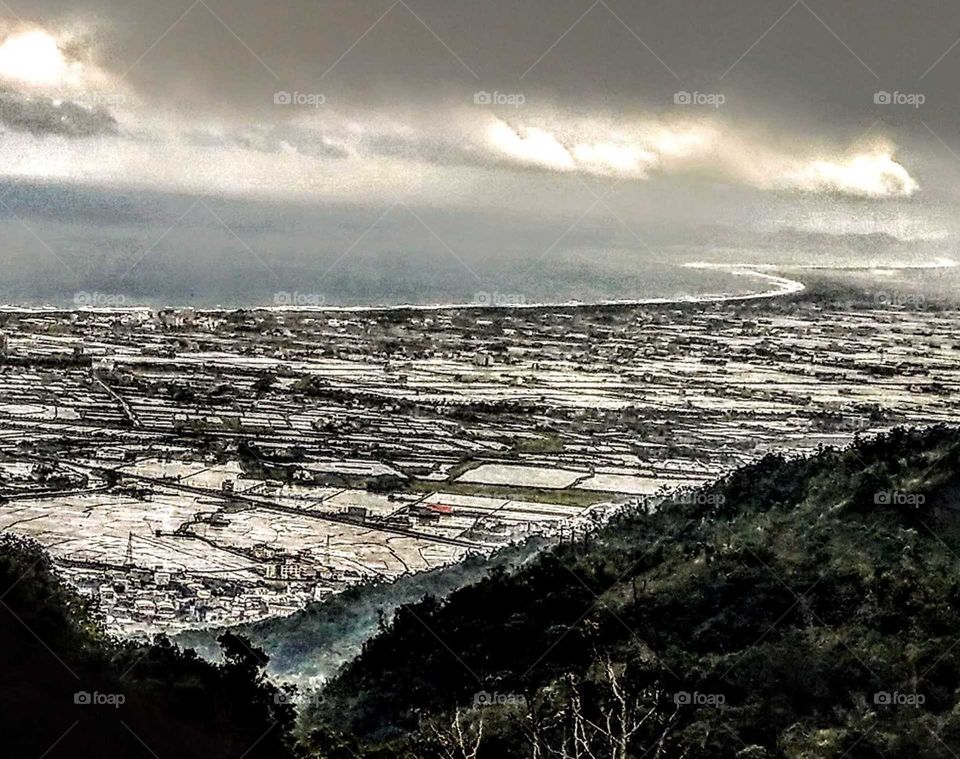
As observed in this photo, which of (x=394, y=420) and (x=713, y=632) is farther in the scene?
(x=394, y=420)

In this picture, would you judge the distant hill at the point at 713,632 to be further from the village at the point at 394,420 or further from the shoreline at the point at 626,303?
the shoreline at the point at 626,303

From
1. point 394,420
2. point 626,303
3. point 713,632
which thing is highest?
point 626,303

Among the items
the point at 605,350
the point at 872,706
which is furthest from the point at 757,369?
the point at 872,706

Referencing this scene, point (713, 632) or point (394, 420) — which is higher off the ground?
point (394, 420)

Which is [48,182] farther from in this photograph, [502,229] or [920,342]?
[920,342]

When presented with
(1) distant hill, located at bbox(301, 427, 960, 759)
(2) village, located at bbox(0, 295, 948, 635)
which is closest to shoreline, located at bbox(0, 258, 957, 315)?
(2) village, located at bbox(0, 295, 948, 635)

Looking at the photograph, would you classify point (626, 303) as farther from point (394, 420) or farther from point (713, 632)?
point (713, 632)

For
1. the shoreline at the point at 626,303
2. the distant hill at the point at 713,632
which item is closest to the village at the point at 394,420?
the shoreline at the point at 626,303

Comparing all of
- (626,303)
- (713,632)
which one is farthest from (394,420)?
(713,632)

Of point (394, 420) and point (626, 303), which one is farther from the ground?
point (626, 303)
